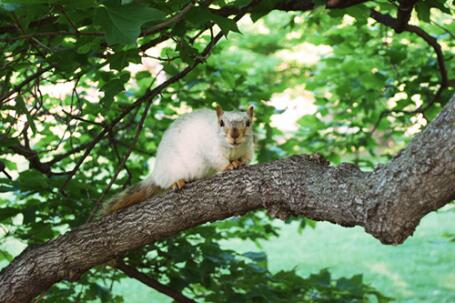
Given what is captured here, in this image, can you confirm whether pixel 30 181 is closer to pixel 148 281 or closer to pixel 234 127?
pixel 148 281

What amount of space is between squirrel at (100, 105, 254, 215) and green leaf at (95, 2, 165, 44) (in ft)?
5.21

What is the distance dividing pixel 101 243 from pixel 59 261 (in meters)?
0.23

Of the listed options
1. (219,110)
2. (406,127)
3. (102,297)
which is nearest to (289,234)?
(406,127)

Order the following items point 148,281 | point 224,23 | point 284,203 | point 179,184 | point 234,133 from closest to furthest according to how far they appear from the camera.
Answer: point 224,23, point 284,203, point 179,184, point 234,133, point 148,281

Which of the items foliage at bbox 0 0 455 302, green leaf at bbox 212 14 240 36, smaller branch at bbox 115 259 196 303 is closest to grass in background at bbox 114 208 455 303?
foliage at bbox 0 0 455 302

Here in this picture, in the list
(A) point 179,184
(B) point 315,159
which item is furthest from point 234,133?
(B) point 315,159

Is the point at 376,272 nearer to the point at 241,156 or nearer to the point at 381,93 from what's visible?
the point at 381,93

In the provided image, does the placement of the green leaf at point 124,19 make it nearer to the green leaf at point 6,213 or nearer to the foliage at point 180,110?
the foliage at point 180,110

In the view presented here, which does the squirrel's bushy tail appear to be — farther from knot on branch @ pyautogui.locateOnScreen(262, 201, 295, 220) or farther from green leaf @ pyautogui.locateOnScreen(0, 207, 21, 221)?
knot on branch @ pyautogui.locateOnScreen(262, 201, 295, 220)

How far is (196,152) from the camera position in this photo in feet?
11.3

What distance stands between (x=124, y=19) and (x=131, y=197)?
1747 millimetres

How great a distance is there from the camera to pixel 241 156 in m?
3.51

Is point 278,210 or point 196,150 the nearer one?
point 278,210

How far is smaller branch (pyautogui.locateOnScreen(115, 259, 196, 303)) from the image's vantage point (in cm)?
367
